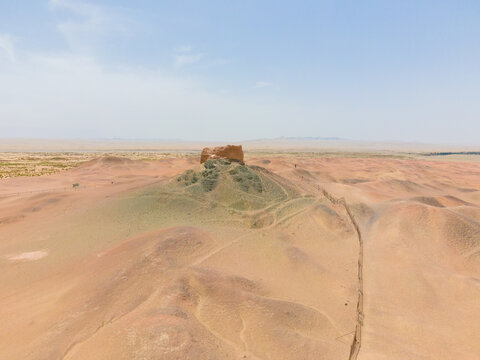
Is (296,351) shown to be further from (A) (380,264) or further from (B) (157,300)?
(A) (380,264)

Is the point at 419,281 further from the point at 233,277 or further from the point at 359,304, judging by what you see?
the point at 233,277

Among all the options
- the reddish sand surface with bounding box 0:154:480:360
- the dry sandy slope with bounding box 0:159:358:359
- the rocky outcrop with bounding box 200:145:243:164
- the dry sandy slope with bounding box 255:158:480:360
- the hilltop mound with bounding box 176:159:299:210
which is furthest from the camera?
the rocky outcrop with bounding box 200:145:243:164

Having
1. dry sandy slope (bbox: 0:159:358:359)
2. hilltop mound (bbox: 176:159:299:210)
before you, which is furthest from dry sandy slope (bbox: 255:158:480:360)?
hilltop mound (bbox: 176:159:299:210)

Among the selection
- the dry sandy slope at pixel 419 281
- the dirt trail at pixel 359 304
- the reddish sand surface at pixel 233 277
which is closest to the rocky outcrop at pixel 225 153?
the reddish sand surface at pixel 233 277

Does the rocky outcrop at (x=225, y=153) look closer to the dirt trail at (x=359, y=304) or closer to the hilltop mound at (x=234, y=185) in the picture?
the hilltop mound at (x=234, y=185)

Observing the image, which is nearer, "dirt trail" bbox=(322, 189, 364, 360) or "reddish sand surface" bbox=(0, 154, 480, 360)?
"reddish sand surface" bbox=(0, 154, 480, 360)

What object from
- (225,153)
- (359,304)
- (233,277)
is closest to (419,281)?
(359,304)

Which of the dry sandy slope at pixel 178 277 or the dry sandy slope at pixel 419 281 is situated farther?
the dry sandy slope at pixel 419 281

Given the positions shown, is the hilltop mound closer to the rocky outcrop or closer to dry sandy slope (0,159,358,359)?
dry sandy slope (0,159,358,359)

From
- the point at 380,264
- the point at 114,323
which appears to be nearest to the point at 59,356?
the point at 114,323
